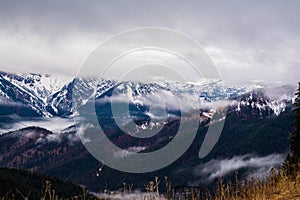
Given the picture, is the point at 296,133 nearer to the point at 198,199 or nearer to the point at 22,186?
the point at 198,199

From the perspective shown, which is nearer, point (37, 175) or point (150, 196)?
point (150, 196)

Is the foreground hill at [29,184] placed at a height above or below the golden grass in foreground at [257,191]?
below

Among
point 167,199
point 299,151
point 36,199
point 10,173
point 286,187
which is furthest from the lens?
point 10,173

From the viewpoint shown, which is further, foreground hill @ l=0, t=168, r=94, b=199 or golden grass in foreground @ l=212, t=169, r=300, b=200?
foreground hill @ l=0, t=168, r=94, b=199

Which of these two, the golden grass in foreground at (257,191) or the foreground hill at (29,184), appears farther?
the foreground hill at (29,184)

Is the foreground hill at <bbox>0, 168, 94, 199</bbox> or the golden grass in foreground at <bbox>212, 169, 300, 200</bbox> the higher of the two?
the golden grass in foreground at <bbox>212, 169, 300, 200</bbox>

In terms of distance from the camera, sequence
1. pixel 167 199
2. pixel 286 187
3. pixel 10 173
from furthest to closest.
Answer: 1. pixel 10 173
2. pixel 286 187
3. pixel 167 199

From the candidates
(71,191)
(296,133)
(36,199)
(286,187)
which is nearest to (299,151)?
(296,133)

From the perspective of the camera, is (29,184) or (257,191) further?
(29,184)

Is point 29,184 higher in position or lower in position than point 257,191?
lower

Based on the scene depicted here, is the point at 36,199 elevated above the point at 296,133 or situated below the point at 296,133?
below

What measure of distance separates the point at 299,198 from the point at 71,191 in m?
112

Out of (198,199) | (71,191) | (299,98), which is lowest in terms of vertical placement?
(71,191)

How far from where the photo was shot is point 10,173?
368 ft
